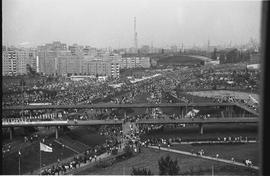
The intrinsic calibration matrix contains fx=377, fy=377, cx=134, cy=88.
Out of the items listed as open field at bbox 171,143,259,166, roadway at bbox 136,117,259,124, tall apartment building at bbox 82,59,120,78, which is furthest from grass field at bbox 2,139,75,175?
tall apartment building at bbox 82,59,120,78

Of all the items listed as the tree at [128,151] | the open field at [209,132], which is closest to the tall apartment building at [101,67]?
the open field at [209,132]

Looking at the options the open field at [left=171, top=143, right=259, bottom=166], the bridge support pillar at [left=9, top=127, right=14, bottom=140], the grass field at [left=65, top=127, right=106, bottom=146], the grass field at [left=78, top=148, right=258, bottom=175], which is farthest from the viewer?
the grass field at [left=65, top=127, right=106, bottom=146]

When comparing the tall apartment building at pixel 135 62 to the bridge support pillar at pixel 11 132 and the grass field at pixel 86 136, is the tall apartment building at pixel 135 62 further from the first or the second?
the bridge support pillar at pixel 11 132

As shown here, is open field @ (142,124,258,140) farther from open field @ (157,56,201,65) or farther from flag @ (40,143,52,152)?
open field @ (157,56,201,65)

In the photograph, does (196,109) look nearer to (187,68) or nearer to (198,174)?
(187,68)

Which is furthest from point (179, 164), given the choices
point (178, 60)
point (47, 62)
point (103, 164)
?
point (178, 60)

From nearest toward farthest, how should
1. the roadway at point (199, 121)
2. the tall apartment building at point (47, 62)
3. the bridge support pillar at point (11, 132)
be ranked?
the bridge support pillar at point (11, 132) < the roadway at point (199, 121) < the tall apartment building at point (47, 62)

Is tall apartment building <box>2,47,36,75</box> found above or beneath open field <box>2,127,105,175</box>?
above

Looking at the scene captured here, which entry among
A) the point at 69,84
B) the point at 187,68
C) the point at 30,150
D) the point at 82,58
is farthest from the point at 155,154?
the point at 187,68

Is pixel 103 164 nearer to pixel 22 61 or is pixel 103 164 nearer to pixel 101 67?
pixel 22 61
